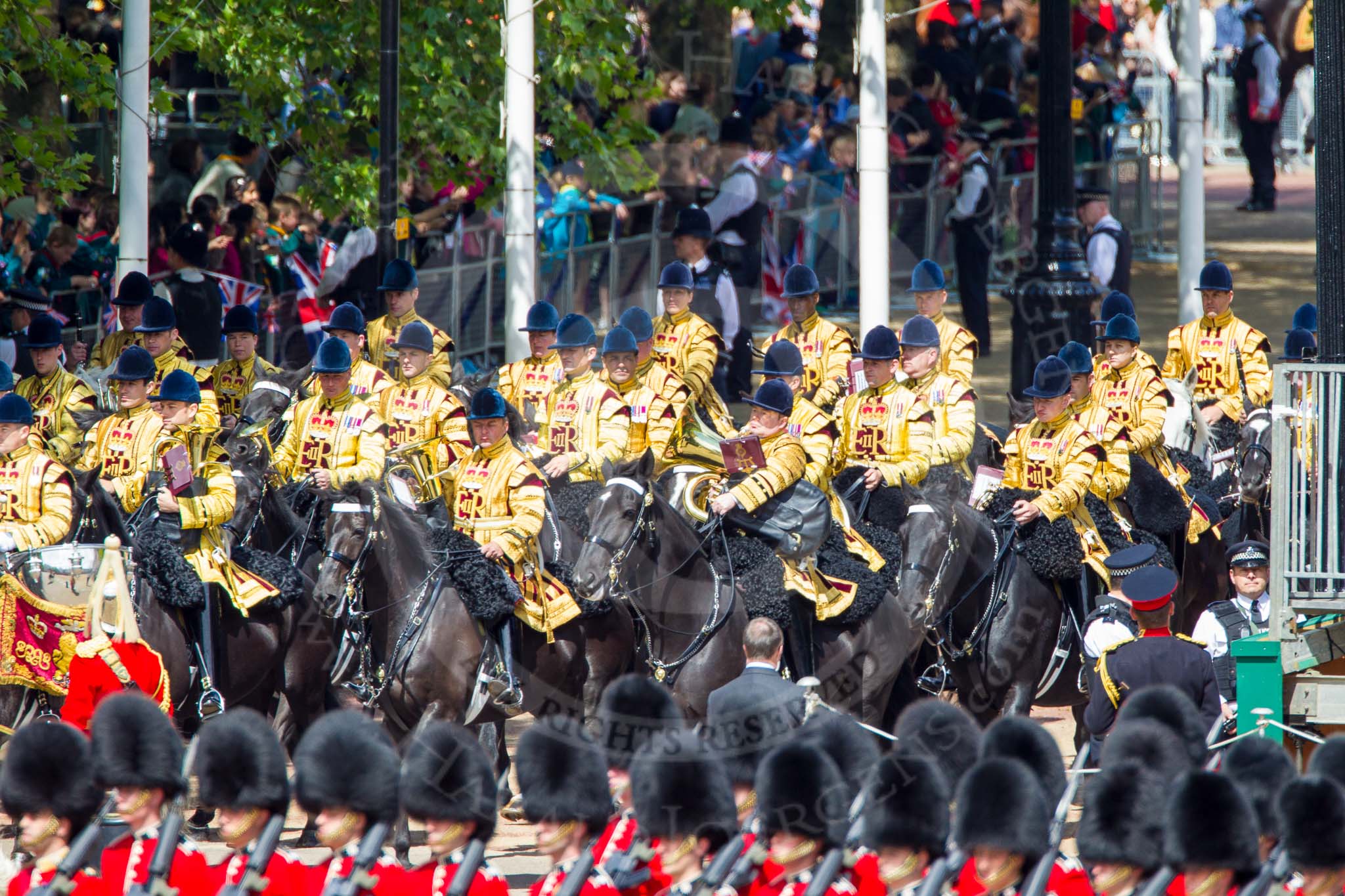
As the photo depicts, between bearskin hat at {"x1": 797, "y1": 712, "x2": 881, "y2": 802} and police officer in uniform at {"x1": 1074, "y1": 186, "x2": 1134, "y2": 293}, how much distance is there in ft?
36.8

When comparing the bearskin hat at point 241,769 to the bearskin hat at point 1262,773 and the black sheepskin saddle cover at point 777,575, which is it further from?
the black sheepskin saddle cover at point 777,575

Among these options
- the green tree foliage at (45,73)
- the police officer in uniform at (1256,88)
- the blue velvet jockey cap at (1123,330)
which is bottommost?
the blue velvet jockey cap at (1123,330)

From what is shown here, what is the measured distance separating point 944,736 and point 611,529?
319cm

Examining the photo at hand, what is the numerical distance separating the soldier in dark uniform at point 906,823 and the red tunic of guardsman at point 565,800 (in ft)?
3.08

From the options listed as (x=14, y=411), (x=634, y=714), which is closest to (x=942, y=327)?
(x=14, y=411)

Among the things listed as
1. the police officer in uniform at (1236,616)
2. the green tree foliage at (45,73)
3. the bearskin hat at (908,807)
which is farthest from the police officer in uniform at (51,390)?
the bearskin hat at (908,807)

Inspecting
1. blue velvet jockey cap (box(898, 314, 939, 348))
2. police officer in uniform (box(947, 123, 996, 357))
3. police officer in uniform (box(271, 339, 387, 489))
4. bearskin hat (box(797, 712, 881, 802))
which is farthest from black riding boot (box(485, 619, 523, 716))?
police officer in uniform (box(947, 123, 996, 357))

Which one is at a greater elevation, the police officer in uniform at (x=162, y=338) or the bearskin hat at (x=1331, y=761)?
the police officer in uniform at (x=162, y=338)

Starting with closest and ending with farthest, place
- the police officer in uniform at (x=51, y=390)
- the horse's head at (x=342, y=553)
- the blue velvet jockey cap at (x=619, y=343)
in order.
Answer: the horse's head at (x=342, y=553), the blue velvet jockey cap at (x=619, y=343), the police officer in uniform at (x=51, y=390)

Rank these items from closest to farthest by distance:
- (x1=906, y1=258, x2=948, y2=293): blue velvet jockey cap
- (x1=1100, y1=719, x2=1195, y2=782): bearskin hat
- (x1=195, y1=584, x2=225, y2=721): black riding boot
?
(x1=1100, y1=719, x2=1195, y2=782): bearskin hat, (x1=195, y1=584, x2=225, y2=721): black riding boot, (x1=906, y1=258, x2=948, y2=293): blue velvet jockey cap

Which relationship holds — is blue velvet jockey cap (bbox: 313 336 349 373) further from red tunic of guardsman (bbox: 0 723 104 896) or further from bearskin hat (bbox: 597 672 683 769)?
red tunic of guardsman (bbox: 0 723 104 896)

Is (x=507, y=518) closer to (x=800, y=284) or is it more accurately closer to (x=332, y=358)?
(x=332, y=358)

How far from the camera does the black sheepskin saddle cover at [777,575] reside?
12.5 metres

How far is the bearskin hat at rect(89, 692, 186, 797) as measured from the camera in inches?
346
